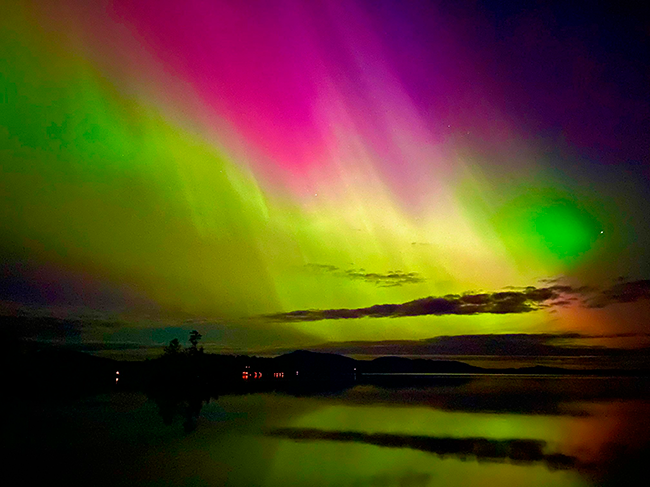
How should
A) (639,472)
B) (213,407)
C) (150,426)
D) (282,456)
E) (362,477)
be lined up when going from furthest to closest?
(213,407), (150,426), (282,456), (639,472), (362,477)

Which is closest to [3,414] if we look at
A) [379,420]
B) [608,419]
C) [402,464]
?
[379,420]

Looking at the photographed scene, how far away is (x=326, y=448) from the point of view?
27.6 meters

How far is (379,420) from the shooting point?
1623 inches

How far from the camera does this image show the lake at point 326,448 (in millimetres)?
21298

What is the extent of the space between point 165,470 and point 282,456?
548cm

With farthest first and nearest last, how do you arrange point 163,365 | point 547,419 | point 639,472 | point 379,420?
point 163,365
point 547,419
point 379,420
point 639,472

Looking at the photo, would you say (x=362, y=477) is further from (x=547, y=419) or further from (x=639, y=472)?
(x=547, y=419)

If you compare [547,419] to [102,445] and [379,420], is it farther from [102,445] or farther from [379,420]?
[102,445]

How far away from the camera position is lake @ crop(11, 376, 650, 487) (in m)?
21.3

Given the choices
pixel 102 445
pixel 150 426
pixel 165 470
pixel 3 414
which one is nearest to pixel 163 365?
pixel 3 414

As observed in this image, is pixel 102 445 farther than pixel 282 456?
Yes

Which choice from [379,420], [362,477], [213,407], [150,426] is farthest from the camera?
[213,407]

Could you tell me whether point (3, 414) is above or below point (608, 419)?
above

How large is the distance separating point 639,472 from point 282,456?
46.9 ft
